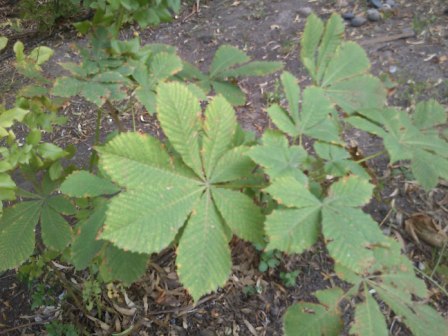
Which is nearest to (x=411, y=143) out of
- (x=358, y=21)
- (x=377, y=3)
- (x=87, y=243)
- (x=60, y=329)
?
Answer: (x=87, y=243)

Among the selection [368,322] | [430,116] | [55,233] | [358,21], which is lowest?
[358,21]

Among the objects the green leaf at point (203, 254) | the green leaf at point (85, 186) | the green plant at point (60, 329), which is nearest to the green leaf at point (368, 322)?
the green leaf at point (203, 254)

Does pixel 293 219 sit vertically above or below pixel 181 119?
below

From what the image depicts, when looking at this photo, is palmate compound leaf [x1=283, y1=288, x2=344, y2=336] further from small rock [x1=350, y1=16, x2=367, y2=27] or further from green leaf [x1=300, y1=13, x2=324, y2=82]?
small rock [x1=350, y1=16, x2=367, y2=27]

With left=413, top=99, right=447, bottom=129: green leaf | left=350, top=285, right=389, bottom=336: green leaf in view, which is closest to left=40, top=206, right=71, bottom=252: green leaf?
left=350, top=285, right=389, bottom=336: green leaf

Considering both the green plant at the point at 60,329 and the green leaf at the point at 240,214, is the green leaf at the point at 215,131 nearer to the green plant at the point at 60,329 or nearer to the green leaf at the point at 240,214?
the green leaf at the point at 240,214

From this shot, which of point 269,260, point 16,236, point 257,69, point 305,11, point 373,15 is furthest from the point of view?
point 305,11

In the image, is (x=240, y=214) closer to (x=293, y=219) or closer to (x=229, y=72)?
(x=293, y=219)

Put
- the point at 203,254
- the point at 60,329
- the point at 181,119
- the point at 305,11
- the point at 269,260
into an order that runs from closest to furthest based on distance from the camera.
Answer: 1. the point at 203,254
2. the point at 181,119
3. the point at 60,329
4. the point at 269,260
5. the point at 305,11
